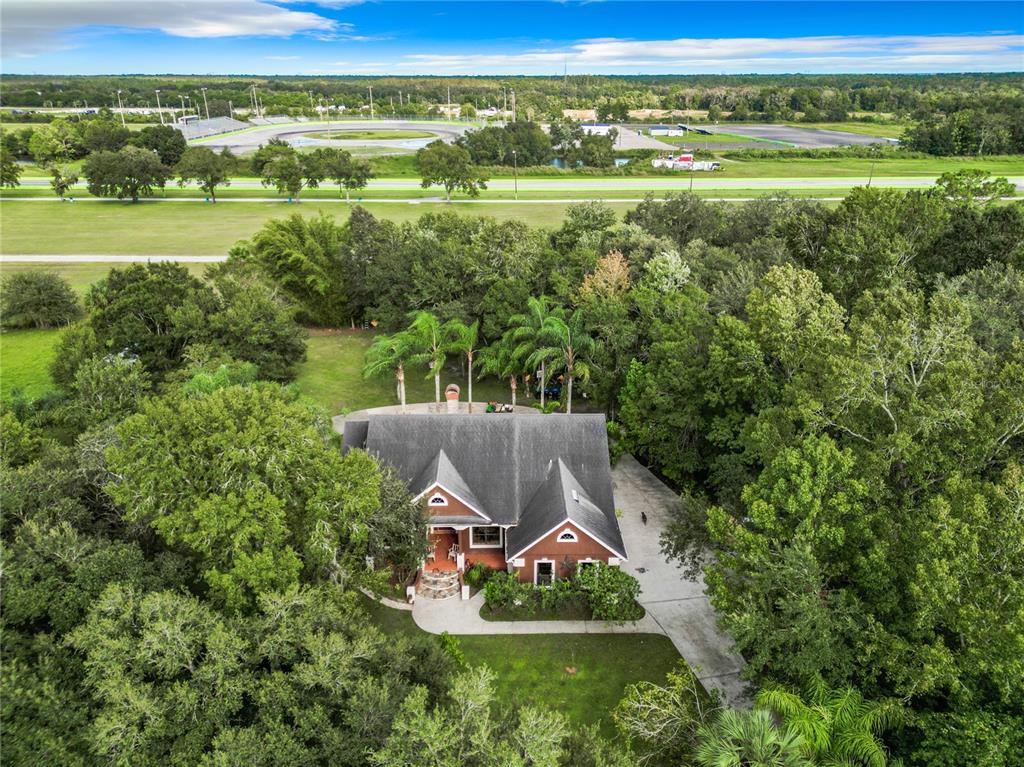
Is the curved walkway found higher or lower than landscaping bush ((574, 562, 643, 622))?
lower

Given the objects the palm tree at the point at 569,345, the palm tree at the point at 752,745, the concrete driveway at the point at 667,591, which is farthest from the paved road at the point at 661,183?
the palm tree at the point at 752,745

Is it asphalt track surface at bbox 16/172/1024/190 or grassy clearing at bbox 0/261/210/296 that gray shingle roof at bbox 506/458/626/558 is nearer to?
grassy clearing at bbox 0/261/210/296

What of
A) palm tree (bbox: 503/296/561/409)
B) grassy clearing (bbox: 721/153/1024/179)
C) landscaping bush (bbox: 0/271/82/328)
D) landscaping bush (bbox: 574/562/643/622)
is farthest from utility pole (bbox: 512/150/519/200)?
landscaping bush (bbox: 574/562/643/622)

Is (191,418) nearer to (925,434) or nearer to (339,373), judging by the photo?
(925,434)

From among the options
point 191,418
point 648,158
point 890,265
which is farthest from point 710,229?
point 648,158

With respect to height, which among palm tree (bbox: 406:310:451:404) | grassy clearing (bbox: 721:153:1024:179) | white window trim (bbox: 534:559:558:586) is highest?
grassy clearing (bbox: 721:153:1024:179)

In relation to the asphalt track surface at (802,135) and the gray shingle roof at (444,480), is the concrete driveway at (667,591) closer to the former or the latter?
the gray shingle roof at (444,480)

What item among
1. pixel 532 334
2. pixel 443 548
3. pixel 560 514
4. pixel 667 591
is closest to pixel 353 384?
pixel 532 334
